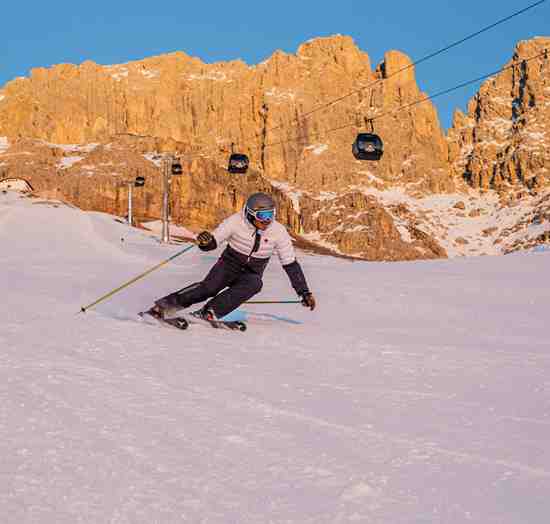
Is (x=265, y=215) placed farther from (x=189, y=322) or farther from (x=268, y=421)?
(x=268, y=421)

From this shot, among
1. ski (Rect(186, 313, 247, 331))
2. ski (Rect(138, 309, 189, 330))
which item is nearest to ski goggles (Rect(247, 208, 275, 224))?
ski (Rect(186, 313, 247, 331))

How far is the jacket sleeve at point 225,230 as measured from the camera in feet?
23.3

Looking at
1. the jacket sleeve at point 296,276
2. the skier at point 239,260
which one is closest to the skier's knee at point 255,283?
the skier at point 239,260

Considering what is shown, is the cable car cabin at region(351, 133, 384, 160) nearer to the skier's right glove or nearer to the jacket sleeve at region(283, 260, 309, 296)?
the jacket sleeve at region(283, 260, 309, 296)

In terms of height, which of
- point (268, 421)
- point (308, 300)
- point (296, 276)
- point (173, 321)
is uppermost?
point (296, 276)

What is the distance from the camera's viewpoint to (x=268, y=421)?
3557 millimetres

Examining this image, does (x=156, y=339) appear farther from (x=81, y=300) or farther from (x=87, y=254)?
(x=87, y=254)

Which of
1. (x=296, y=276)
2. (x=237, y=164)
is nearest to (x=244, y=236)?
(x=296, y=276)

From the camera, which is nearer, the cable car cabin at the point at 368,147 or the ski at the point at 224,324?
the ski at the point at 224,324

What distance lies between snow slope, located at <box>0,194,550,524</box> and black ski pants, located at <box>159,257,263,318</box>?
0.41m

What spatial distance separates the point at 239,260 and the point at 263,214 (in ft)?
2.02

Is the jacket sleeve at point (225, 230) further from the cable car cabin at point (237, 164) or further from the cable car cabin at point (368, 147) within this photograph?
the cable car cabin at point (237, 164)

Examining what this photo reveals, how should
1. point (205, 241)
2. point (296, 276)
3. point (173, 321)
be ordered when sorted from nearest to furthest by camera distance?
point (173, 321), point (205, 241), point (296, 276)

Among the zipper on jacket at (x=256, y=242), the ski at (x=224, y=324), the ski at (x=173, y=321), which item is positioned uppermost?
the zipper on jacket at (x=256, y=242)
